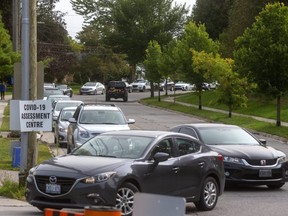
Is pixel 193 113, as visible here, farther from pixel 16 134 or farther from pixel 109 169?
pixel 109 169

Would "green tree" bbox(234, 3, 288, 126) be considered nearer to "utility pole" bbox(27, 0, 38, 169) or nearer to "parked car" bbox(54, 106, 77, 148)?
"parked car" bbox(54, 106, 77, 148)

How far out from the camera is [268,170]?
1731 centimetres

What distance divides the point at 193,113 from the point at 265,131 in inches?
571

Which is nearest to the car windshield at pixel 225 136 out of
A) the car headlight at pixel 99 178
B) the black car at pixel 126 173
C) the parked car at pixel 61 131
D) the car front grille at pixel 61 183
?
the black car at pixel 126 173

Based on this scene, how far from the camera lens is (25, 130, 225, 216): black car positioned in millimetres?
Result: 12320

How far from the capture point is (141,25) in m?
86.2

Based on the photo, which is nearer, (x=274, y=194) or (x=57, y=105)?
(x=274, y=194)

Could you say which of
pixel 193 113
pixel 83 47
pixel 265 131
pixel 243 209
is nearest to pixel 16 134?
pixel 265 131

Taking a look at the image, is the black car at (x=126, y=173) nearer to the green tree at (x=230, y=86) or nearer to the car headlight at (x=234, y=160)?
the car headlight at (x=234, y=160)

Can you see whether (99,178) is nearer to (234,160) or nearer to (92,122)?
(234,160)

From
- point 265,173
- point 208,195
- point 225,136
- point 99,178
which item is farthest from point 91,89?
point 99,178

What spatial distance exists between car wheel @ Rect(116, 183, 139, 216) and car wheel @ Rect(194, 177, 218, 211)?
2197 millimetres

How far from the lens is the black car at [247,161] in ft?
56.5

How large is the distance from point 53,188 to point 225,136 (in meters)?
7.02
